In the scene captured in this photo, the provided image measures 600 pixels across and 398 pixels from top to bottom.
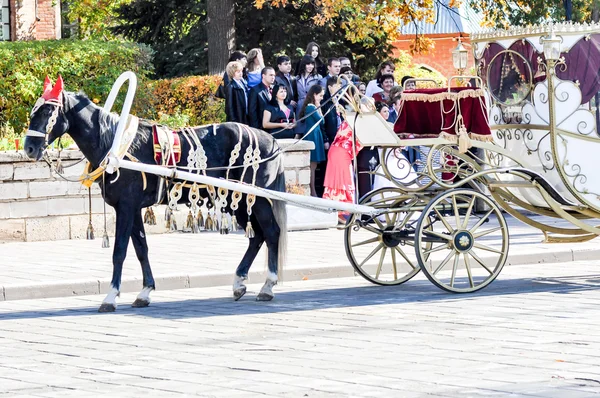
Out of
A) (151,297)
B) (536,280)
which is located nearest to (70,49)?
Answer: (151,297)

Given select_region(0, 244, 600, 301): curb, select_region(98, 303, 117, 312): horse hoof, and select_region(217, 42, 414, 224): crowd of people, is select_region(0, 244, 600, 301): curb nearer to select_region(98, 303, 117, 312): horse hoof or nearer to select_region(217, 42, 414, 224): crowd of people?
select_region(98, 303, 117, 312): horse hoof

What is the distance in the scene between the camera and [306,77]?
17250 mm

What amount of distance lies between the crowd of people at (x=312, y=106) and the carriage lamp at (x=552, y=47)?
439cm

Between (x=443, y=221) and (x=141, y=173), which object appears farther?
(x=443, y=221)

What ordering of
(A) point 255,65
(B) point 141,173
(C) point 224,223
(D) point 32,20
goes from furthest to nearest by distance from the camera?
(D) point 32,20
(A) point 255,65
(C) point 224,223
(B) point 141,173

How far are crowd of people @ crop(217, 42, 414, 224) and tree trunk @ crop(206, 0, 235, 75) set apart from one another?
7.10m

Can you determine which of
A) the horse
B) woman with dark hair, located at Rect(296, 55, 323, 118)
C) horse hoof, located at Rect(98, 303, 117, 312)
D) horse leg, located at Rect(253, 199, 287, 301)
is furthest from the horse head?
woman with dark hair, located at Rect(296, 55, 323, 118)

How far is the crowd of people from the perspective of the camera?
52.2 ft

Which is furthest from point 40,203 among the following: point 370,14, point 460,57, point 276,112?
point 370,14

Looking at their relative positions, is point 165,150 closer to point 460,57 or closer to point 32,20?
point 460,57

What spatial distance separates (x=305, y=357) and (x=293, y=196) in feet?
9.80

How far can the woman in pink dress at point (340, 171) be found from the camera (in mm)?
15877

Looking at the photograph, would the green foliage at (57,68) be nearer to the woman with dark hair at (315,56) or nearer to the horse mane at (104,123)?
the woman with dark hair at (315,56)

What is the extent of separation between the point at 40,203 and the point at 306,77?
175 inches
